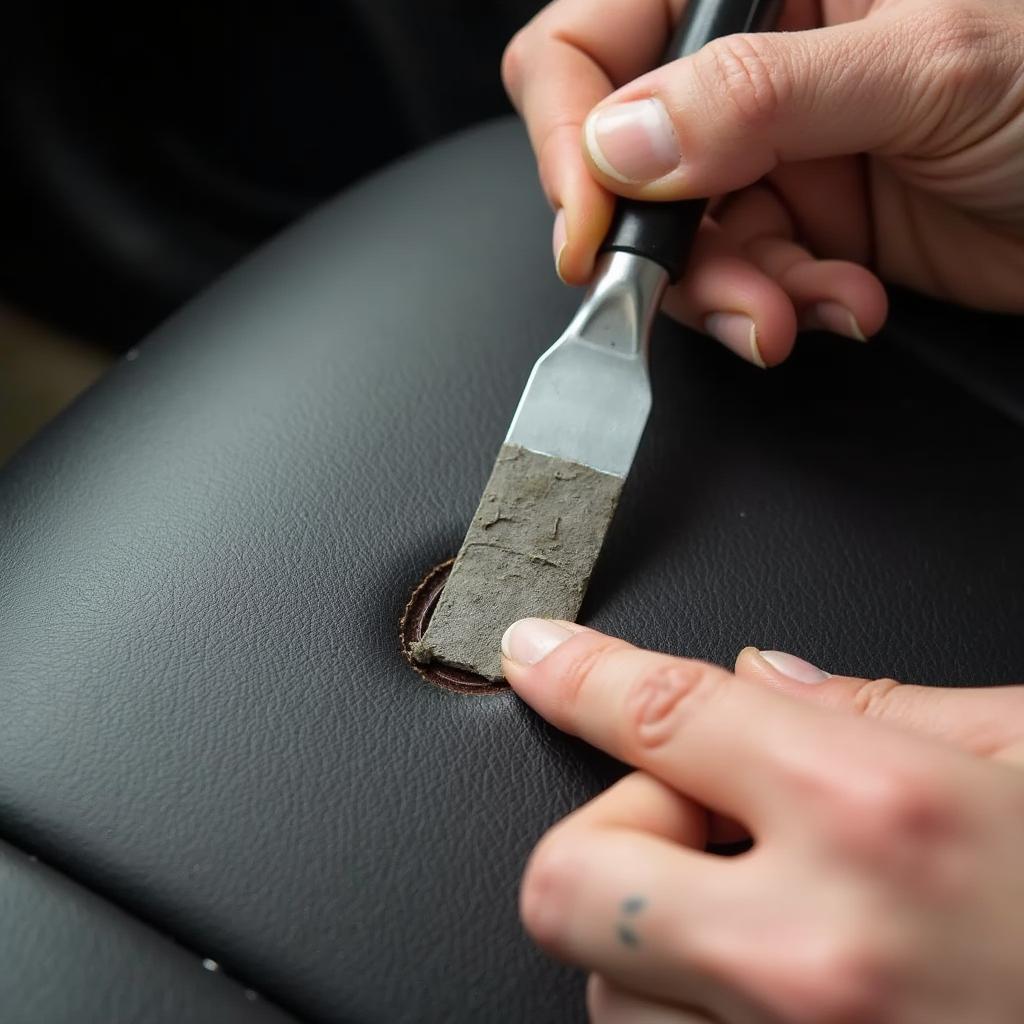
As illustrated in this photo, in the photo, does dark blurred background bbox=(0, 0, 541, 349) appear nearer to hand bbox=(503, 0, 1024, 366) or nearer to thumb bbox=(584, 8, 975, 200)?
hand bbox=(503, 0, 1024, 366)

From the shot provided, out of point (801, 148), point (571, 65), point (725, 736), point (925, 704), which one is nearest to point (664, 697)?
point (725, 736)

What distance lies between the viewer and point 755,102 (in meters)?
0.60

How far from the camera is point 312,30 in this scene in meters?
1.08

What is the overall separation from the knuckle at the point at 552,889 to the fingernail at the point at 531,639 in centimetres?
11

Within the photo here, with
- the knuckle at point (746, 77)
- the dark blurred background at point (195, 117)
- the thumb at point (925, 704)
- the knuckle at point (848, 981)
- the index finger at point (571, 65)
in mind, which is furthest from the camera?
the dark blurred background at point (195, 117)

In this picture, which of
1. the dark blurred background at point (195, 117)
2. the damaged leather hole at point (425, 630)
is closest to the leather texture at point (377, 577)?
the damaged leather hole at point (425, 630)

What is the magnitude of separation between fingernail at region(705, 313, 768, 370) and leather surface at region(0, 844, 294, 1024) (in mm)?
461

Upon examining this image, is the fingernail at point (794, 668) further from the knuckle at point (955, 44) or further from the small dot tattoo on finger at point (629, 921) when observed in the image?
the knuckle at point (955, 44)

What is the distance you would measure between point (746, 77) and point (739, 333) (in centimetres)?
15

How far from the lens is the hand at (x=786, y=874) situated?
372 millimetres

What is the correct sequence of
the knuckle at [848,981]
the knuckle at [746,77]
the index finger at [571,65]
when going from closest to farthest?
the knuckle at [848,981]
the knuckle at [746,77]
the index finger at [571,65]

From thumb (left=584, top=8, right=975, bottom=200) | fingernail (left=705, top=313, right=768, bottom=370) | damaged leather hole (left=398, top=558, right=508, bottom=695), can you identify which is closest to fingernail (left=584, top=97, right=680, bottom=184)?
thumb (left=584, top=8, right=975, bottom=200)

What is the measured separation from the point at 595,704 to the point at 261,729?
0.55 feet

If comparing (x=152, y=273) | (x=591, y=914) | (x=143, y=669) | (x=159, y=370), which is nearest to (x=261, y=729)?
(x=143, y=669)
